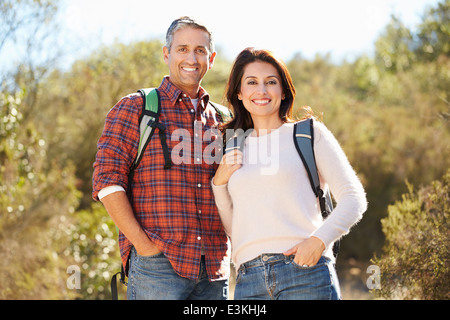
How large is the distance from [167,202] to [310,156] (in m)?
0.83

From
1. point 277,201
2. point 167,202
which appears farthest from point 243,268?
point 167,202

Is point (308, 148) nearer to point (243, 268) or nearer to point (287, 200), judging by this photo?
point (287, 200)

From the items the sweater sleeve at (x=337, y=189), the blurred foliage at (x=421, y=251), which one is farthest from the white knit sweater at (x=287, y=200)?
the blurred foliage at (x=421, y=251)

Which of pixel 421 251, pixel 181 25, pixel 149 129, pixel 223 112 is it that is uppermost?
pixel 181 25

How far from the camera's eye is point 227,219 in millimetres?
3102

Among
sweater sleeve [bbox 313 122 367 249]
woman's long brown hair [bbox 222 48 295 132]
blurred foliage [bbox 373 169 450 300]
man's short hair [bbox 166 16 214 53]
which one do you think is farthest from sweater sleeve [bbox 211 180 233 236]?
blurred foliage [bbox 373 169 450 300]

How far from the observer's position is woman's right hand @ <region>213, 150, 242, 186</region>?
2982 mm

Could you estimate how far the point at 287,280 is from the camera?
2646mm

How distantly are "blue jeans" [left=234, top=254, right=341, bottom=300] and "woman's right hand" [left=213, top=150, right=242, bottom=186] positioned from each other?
506mm

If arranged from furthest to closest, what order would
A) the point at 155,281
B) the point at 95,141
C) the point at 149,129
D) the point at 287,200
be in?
the point at 95,141 → the point at 149,129 → the point at 155,281 → the point at 287,200

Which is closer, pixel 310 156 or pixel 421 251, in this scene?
pixel 310 156

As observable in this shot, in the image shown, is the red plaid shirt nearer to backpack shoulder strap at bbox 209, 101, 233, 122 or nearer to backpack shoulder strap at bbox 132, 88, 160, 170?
backpack shoulder strap at bbox 132, 88, 160, 170

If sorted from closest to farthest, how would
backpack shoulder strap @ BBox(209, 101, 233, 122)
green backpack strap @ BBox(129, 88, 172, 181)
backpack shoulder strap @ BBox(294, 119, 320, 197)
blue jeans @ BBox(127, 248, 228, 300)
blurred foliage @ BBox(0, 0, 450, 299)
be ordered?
backpack shoulder strap @ BBox(294, 119, 320, 197), blue jeans @ BBox(127, 248, 228, 300), green backpack strap @ BBox(129, 88, 172, 181), backpack shoulder strap @ BBox(209, 101, 233, 122), blurred foliage @ BBox(0, 0, 450, 299)

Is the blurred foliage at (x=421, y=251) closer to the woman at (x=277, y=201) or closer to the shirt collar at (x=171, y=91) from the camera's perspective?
the woman at (x=277, y=201)
